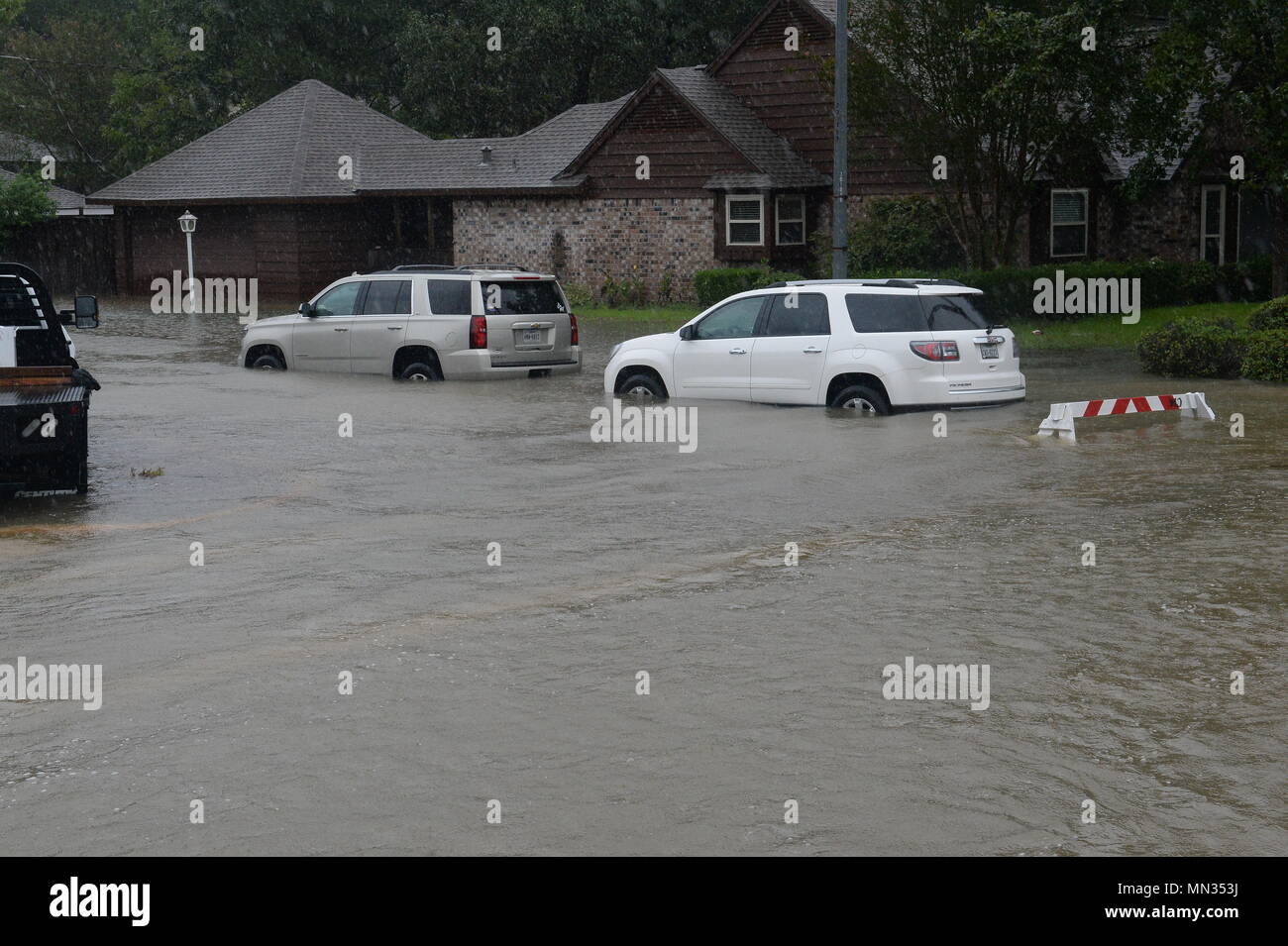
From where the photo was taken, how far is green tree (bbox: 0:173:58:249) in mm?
48469

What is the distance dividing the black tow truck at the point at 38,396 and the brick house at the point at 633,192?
76.1 ft

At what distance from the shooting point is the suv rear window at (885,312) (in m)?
17.4

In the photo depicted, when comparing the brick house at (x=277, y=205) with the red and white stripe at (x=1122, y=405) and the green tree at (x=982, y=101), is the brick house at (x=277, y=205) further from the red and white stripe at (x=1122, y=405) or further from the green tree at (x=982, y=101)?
the red and white stripe at (x=1122, y=405)

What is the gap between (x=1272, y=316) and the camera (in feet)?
77.3

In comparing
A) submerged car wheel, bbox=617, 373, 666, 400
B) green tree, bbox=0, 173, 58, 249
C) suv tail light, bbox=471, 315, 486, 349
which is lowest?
submerged car wheel, bbox=617, 373, 666, 400

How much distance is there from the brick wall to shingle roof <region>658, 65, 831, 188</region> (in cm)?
164

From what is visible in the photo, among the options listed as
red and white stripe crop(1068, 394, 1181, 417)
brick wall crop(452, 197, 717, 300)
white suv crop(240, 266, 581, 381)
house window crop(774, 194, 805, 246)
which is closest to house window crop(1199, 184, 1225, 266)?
house window crop(774, 194, 805, 246)

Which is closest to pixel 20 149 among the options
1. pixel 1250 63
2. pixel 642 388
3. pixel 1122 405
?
pixel 1250 63

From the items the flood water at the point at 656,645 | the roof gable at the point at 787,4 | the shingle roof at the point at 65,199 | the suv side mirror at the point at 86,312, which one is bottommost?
the flood water at the point at 656,645

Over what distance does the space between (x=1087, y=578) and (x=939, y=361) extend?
7.47 m

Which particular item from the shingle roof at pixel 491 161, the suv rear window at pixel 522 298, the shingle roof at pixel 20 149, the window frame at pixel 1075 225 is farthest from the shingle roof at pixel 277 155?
the suv rear window at pixel 522 298

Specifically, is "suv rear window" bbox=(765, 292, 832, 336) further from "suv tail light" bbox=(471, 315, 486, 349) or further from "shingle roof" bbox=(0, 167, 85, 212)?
"shingle roof" bbox=(0, 167, 85, 212)

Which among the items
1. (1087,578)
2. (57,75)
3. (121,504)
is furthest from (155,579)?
(57,75)

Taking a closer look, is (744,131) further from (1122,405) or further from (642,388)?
(1122,405)
